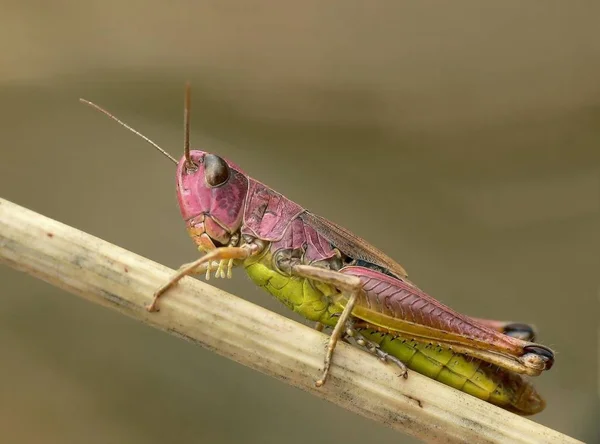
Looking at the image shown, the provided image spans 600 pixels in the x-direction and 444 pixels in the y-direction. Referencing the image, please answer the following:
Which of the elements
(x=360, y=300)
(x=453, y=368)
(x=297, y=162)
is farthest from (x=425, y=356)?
(x=297, y=162)

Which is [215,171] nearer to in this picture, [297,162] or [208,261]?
[208,261]

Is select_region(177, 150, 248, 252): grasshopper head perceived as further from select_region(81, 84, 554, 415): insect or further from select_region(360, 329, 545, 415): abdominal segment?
select_region(360, 329, 545, 415): abdominal segment

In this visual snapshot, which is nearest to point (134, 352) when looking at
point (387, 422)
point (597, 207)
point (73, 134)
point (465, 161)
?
point (73, 134)

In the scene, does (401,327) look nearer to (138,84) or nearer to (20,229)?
(20,229)

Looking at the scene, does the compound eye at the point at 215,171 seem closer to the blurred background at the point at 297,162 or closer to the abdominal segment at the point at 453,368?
the abdominal segment at the point at 453,368

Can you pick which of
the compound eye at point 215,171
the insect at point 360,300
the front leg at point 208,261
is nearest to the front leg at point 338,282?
the insect at point 360,300

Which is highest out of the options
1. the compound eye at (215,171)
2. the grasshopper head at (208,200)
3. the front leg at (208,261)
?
the compound eye at (215,171)

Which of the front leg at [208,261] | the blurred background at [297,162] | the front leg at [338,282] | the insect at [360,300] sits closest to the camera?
the front leg at [208,261]
